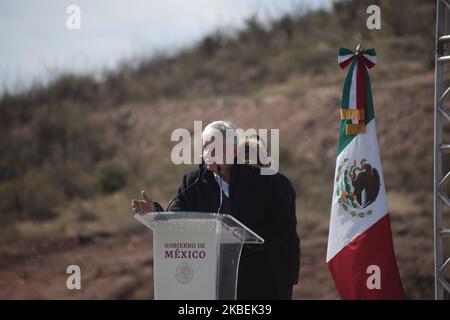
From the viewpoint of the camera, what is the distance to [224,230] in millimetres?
4789

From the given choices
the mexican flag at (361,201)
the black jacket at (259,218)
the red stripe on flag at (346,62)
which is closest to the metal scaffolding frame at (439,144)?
the mexican flag at (361,201)

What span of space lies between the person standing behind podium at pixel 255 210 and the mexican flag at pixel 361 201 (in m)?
1.16

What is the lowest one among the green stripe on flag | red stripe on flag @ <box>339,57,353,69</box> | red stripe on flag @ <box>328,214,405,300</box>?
red stripe on flag @ <box>328,214,405,300</box>

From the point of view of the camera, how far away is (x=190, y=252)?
4.80 m

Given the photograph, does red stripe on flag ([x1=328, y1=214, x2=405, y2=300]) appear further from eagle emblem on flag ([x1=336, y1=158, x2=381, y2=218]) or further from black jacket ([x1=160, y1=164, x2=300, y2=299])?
black jacket ([x1=160, y1=164, x2=300, y2=299])

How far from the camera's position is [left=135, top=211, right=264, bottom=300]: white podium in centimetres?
477

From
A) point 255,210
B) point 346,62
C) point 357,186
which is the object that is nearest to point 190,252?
point 255,210

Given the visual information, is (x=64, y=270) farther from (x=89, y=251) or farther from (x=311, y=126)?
(x=311, y=126)

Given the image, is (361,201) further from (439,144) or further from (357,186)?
(439,144)

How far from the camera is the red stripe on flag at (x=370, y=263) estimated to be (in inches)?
253

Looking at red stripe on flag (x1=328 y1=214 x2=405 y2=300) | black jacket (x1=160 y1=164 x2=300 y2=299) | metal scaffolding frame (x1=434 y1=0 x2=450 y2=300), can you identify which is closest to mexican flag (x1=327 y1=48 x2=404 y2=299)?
red stripe on flag (x1=328 y1=214 x2=405 y2=300)

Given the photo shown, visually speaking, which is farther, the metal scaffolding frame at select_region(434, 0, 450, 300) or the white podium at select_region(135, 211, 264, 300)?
the metal scaffolding frame at select_region(434, 0, 450, 300)

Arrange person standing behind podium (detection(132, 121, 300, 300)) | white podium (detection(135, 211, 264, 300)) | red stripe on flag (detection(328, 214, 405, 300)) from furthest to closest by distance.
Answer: red stripe on flag (detection(328, 214, 405, 300)) → person standing behind podium (detection(132, 121, 300, 300)) → white podium (detection(135, 211, 264, 300))

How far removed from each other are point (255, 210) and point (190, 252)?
0.72 meters
